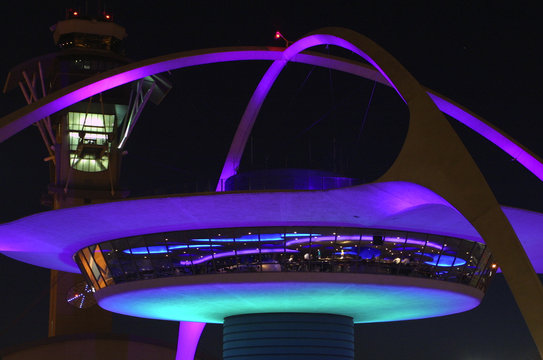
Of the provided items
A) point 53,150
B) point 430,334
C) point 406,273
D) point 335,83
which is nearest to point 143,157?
point 53,150

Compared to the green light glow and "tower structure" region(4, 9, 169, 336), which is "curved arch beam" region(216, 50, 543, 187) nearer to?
the green light glow

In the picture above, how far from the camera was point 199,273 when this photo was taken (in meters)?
40.3

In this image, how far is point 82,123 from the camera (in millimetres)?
81062

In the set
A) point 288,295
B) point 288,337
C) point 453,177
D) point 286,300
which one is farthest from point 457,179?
point 288,337

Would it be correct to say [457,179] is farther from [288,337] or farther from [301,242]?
[288,337]

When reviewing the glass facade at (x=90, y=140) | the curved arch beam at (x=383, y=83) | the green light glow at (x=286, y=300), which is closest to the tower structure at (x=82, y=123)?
the glass facade at (x=90, y=140)

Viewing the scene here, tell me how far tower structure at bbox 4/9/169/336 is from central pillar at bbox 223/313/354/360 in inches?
1342

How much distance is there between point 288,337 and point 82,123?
43.3 metres

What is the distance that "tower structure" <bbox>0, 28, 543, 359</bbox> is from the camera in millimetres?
33906

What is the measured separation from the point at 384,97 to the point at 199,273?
269ft

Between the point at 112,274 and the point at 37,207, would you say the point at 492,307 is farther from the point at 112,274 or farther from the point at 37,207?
the point at 112,274

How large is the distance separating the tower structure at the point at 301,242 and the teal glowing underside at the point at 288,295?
0.22 feet

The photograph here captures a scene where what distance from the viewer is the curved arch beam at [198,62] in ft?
131

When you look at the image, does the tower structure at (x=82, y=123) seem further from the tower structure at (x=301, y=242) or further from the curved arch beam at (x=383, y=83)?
the tower structure at (x=301, y=242)
